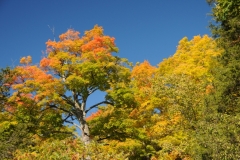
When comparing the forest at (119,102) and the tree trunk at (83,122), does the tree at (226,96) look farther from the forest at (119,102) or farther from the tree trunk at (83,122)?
the tree trunk at (83,122)

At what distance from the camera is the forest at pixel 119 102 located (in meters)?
14.7

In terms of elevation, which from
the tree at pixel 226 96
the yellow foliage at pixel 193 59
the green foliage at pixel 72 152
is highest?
the yellow foliage at pixel 193 59

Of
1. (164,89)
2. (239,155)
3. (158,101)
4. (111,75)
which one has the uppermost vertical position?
(111,75)

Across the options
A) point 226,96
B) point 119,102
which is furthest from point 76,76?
point 226,96

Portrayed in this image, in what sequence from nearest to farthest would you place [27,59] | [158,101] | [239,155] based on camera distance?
[239,155], [27,59], [158,101]

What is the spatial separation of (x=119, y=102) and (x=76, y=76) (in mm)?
3726

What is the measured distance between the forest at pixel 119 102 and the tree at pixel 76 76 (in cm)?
7

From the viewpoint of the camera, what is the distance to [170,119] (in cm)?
1967

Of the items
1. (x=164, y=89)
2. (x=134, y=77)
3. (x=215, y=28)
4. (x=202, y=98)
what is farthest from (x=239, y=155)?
(x=134, y=77)

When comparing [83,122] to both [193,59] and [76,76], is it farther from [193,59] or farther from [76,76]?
[193,59]

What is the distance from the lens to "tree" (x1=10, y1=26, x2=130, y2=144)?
61.7ft

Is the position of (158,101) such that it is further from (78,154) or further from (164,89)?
(78,154)

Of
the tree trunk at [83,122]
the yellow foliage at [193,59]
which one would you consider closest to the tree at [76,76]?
the tree trunk at [83,122]

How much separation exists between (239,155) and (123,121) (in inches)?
335
